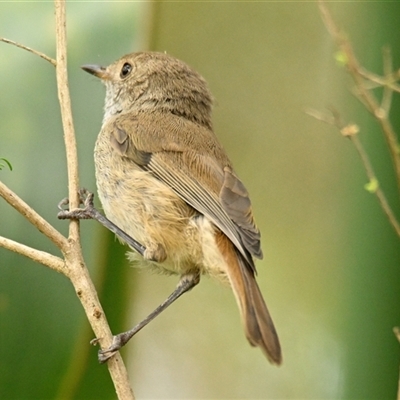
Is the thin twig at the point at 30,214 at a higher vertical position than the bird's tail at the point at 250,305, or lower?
higher

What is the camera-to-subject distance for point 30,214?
207 centimetres

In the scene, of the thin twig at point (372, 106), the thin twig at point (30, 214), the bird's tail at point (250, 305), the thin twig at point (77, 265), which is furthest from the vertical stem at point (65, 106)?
the thin twig at point (372, 106)

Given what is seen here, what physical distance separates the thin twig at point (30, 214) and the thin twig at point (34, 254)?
2.1 inches

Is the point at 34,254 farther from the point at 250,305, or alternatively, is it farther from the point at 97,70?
the point at 97,70

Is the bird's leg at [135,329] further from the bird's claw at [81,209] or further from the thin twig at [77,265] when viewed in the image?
the bird's claw at [81,209]

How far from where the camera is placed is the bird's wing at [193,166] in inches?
89.7

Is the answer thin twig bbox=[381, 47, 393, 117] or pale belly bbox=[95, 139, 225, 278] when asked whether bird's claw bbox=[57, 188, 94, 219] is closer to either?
pale belly bbox=[95, 139, 225, 278]

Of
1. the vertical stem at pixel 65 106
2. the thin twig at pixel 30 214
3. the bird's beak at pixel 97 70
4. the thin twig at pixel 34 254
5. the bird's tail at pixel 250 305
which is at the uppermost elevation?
the bird's beak at pixel 97 70

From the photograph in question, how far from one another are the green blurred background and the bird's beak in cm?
3

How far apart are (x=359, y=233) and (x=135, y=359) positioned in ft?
6.27

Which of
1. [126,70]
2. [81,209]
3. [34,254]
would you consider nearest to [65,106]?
[81,209]

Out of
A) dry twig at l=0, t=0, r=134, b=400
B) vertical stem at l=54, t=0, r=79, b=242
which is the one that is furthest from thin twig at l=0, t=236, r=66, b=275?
vertical stem at l=54, t=0, r=79, b=242

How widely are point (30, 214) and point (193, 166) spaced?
66cm

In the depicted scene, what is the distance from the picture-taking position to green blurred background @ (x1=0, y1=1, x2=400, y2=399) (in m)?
2.37
